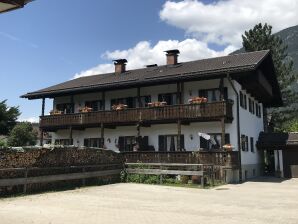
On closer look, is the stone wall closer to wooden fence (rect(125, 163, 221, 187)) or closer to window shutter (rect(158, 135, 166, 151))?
wooden fence (rect(125, 163, 221, 187))

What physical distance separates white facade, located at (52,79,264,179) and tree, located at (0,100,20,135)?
46.0ft

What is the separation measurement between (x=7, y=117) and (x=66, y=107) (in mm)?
15269

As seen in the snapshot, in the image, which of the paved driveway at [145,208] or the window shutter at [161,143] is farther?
the window shutter at [161,143]

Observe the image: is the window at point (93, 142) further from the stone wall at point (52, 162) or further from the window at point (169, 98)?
the stone wall at point (52, 162)

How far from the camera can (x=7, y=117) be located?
46.0 metres

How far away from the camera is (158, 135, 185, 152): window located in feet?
90.7

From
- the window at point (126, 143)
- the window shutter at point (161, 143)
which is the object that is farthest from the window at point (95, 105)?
the window shutter at point (161, 143)

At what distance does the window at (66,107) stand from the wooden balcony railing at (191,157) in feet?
31.0

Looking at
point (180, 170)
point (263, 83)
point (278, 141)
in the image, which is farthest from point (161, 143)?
point (278, 141)

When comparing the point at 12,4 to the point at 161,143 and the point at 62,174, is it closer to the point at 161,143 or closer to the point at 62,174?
the point at 62,174

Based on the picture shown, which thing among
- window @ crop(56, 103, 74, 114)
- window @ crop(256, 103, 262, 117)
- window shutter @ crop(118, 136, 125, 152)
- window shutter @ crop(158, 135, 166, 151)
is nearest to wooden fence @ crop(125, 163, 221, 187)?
window shutter @ crop(158, 135, 166, 151)

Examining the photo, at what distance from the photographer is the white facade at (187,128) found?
2608cm

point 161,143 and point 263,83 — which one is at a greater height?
point 263,83

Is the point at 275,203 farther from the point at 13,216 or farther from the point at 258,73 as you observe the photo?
the point at 258,73
